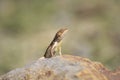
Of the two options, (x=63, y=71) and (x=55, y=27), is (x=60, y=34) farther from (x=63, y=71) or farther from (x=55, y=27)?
(x=55, y=27)

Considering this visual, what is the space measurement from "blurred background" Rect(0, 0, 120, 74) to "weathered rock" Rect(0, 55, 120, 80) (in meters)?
10.6

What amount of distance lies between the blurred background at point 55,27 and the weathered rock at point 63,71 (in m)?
10.6

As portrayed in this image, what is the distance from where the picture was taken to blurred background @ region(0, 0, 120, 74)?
1944cm

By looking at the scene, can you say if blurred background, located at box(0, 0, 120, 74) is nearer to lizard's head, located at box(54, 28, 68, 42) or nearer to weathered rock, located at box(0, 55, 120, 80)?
lizard's head, located at box(54, 28, 68, 42)

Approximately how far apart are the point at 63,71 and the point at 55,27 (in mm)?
15712

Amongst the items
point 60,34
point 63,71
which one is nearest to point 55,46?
point 60,34

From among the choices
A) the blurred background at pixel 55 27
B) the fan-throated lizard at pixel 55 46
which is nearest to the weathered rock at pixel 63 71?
the fan-throated lizard at pixel 55 46

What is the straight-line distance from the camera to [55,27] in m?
22.4

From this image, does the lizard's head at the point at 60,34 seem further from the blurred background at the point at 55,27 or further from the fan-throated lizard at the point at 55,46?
the blurred background at the point at 55,27

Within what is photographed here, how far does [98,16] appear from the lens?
2384cm

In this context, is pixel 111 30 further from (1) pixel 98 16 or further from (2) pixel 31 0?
(2) pixel 31 0

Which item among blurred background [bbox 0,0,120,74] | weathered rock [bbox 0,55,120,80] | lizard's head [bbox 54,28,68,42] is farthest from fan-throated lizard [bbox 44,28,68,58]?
blurred background [bbox 0,0,120,74]

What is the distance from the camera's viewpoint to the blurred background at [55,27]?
19.4 meters

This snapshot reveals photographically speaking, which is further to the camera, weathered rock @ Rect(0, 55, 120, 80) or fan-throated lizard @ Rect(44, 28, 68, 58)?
fan-throated lizard @ Rect(44, 28, 68, 58)
